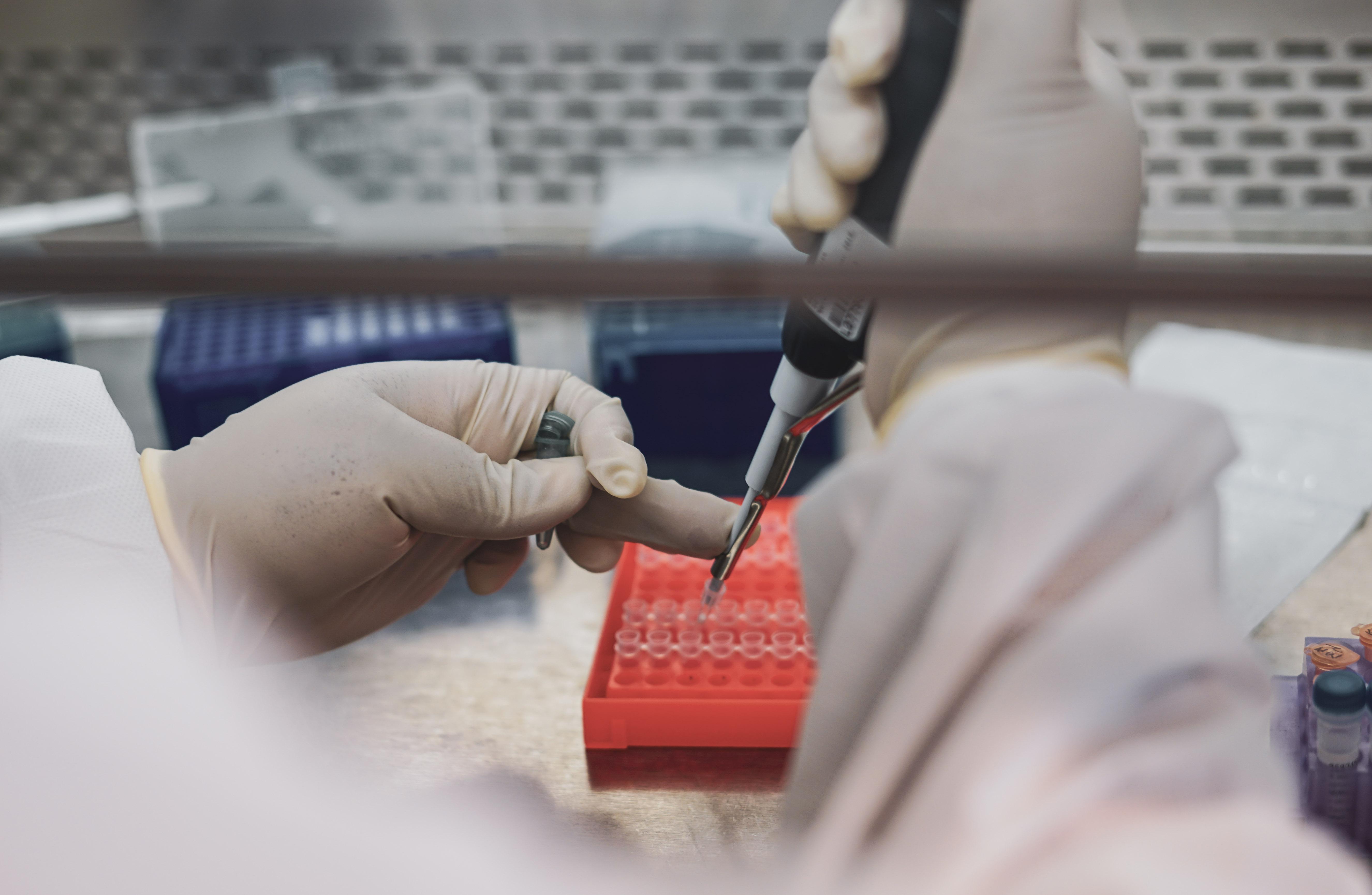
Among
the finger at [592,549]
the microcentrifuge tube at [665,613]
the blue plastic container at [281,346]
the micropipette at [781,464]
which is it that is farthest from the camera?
the blue plastic container at [281,346]

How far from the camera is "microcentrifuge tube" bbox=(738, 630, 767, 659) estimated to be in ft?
2.21

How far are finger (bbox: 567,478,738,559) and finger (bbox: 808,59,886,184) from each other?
243mm

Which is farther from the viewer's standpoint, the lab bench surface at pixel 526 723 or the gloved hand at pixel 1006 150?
the lab bench surface at pixel 526 723

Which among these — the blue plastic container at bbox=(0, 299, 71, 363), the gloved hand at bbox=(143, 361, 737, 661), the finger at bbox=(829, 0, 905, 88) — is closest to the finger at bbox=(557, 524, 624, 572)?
the gloved hand at bbox=(143, 361, 737, 661)

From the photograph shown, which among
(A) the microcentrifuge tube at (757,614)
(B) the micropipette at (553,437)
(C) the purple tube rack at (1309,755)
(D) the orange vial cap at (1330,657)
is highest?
(B) the micropipette at (553,437)

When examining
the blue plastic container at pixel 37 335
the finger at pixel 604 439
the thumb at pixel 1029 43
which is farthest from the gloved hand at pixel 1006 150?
the blue plastic container at pixel 37 335

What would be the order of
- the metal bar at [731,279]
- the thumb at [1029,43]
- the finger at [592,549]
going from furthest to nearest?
1. the finger at [592,549]
2. the thumb at [1029,43]
3. the metal bar at [731,279]

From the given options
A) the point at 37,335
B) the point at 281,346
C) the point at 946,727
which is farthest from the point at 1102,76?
the point at 37,335

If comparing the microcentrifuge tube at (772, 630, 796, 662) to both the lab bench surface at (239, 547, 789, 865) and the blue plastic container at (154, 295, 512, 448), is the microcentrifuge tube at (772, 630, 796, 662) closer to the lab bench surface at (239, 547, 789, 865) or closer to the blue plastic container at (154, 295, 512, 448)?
the lab bench surface at (239, 547, 789, 865)

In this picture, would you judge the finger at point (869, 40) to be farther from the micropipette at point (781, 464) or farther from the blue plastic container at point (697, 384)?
the blue plastic container at point (697, 384)

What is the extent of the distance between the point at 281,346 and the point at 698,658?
634mm

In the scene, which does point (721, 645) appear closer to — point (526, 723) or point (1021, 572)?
point (526, 723)

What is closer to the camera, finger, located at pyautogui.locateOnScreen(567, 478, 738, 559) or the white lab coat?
the white lab coat

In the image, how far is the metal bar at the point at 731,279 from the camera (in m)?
0.24
